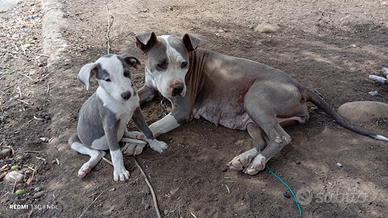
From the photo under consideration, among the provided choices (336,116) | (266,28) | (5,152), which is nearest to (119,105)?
(5,152)

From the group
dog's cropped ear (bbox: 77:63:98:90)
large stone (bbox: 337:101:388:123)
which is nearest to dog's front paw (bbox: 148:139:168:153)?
dog's cropped ear (bbox: 77:63:98:90)

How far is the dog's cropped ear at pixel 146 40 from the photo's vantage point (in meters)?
3.44

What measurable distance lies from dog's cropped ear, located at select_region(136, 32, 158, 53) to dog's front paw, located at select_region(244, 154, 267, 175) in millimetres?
1976

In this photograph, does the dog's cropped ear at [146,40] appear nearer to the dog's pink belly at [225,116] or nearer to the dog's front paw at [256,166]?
the dog's pink belly at [225,116]

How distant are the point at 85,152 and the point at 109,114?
75 centimetres

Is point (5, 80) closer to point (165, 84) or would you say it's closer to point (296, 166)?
point (165, 84)

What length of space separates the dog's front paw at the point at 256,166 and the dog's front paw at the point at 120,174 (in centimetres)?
139

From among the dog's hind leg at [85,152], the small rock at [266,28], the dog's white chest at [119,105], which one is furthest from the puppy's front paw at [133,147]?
the small rock at [266,28]

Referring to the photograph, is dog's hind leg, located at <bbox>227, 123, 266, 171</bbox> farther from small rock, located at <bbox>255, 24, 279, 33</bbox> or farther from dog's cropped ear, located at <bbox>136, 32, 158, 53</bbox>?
small rock, located at <bbox>255, 24, 279, 33</bbox>

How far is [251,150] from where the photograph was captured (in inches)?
137

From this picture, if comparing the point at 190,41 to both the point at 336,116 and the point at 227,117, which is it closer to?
the point at 227,117

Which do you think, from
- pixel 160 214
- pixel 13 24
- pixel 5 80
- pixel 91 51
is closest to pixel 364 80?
pixel 160 214

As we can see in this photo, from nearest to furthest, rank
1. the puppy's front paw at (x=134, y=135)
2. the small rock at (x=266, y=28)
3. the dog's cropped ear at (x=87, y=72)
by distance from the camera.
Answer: the dog's cropped ear at (x=87, y=72) → the puppy's front paw at (x=134, y=135) → the small rock at (x=266, y=28)

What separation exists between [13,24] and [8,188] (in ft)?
19.9
